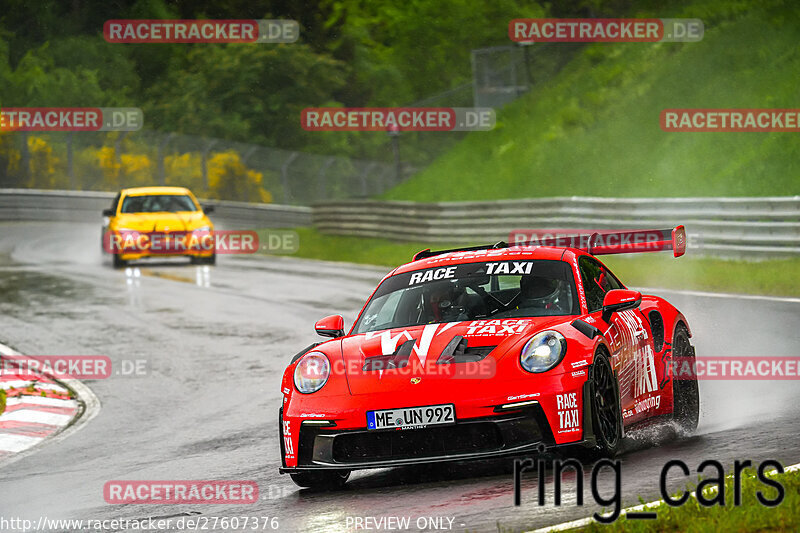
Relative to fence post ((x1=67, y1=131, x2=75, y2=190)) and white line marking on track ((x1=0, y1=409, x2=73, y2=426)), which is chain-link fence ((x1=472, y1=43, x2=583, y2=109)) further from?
white line marking on track ((x1=0, y1=409, x2=73, y2=426))

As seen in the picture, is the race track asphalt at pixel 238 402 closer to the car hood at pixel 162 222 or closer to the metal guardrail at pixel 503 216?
the car hood at pixel 162 222

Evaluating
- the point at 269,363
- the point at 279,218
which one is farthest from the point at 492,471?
the point at 279,218

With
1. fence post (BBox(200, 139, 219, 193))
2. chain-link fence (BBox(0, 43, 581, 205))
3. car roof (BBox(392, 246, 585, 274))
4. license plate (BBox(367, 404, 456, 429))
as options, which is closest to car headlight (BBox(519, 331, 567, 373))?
license plate (BBox(367, 404, 456, 429))

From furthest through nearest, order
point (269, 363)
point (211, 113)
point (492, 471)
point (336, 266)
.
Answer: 1. point (211, 113)
2. point (336, 266)
3. point (269, 363)
4. point (492, 471)

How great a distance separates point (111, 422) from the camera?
35.5 feet

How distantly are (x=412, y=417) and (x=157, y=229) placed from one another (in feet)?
55.6

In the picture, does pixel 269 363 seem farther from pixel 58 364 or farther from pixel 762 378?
pixel 762 378

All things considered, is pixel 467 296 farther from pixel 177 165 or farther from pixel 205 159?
pixel 177 165

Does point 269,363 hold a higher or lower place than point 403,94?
lower

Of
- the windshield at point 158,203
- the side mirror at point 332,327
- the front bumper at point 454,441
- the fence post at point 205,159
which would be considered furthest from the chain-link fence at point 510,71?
the front bumper at point 454,441

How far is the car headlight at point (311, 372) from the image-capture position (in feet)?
23.8

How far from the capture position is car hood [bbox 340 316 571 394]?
22.8ft

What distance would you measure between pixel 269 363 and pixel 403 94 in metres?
41.0

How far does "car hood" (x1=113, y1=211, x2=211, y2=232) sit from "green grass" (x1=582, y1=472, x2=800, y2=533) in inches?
712
